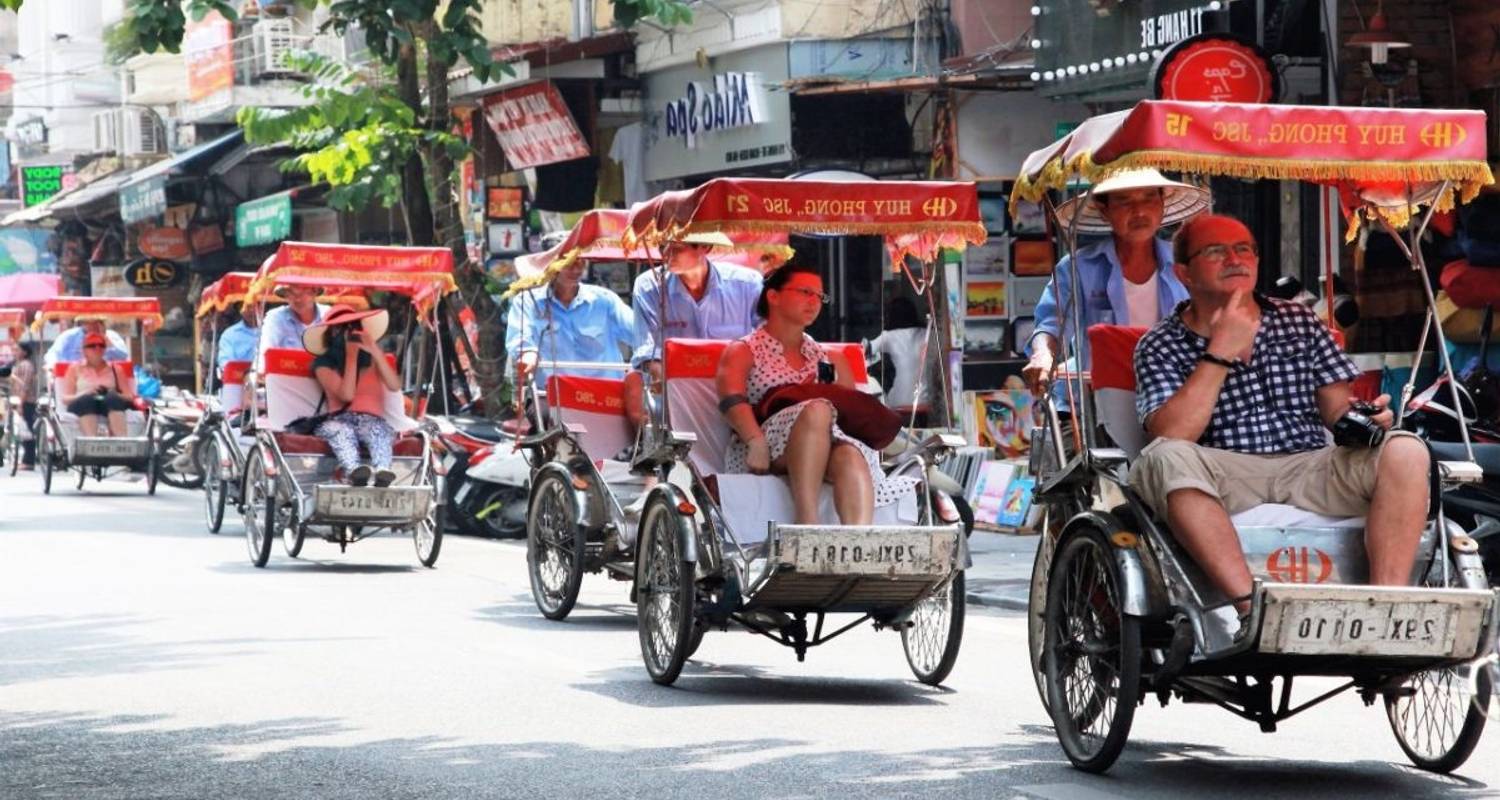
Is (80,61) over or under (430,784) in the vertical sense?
over

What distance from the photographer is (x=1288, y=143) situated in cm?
755

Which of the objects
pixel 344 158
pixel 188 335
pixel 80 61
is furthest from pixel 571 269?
pixel 80 61

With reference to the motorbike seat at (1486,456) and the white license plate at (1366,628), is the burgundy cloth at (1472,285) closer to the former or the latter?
the motorbike seat at (1486,456)

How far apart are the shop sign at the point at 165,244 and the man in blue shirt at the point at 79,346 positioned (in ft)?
44.3

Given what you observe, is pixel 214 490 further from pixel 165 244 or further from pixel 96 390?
pixel 165 244

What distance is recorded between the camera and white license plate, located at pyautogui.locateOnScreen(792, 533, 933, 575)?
9.27 m

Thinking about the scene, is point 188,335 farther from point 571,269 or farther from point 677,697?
point 677,697

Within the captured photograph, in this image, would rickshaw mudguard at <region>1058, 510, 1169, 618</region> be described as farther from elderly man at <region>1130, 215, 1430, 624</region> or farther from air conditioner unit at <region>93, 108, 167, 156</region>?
air conditioner unit at <region>93, 108, 167, 156</region>

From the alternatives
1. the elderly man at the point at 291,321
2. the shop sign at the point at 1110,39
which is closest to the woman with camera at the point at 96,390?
the elderly man at the point at 291,321

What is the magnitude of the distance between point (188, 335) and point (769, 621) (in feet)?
116

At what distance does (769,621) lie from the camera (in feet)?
33.5

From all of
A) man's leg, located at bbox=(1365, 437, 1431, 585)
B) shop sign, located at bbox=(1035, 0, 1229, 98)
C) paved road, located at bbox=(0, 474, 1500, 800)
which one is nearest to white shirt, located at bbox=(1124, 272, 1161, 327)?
paved road, located at bbox=(0, 474, 1500, 800)

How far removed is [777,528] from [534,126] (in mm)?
18415

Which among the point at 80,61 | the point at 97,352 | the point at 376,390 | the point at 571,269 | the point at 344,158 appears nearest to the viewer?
the point at 571,269
